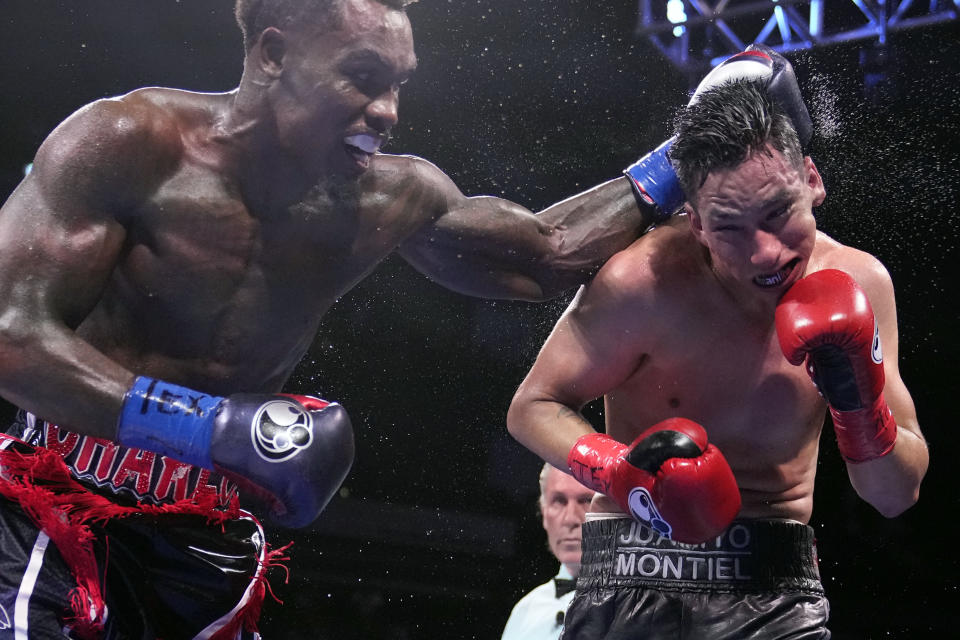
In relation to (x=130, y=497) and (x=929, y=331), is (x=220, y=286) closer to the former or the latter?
(x=130, y=497)

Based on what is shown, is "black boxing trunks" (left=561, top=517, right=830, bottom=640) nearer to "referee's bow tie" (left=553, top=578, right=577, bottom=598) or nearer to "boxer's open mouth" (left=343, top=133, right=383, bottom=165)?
"boxer's open mouth" (left=343, top=133, right=383, bottom=165)

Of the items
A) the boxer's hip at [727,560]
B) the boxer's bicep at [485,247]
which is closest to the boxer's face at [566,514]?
the boxer's bicep at [485,247]

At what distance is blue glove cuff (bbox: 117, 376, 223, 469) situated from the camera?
157 cm

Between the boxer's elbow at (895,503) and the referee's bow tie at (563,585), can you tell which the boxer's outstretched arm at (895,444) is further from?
the referee's bow tie at (563,585)

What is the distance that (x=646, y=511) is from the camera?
1589 millimetres

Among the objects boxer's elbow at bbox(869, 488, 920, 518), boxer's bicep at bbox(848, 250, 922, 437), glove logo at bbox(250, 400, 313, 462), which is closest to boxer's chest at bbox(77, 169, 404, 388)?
glove logo at bbox(250, 400, 313, 462)

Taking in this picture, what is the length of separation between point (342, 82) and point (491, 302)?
358 centimetres

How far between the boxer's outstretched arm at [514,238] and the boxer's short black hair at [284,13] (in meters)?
0.37

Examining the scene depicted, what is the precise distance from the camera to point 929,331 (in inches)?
195

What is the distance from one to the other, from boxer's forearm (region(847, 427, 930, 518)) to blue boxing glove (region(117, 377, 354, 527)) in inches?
37.4

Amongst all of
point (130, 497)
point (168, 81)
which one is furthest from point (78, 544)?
point (168, 81)

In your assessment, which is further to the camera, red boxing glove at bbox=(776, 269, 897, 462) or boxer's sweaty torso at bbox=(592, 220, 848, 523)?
boxer's sweaty torso at bbox=(592, 220, 848, 523)

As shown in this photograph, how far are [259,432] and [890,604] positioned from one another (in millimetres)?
4323

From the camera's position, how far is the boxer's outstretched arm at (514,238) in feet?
6.92
